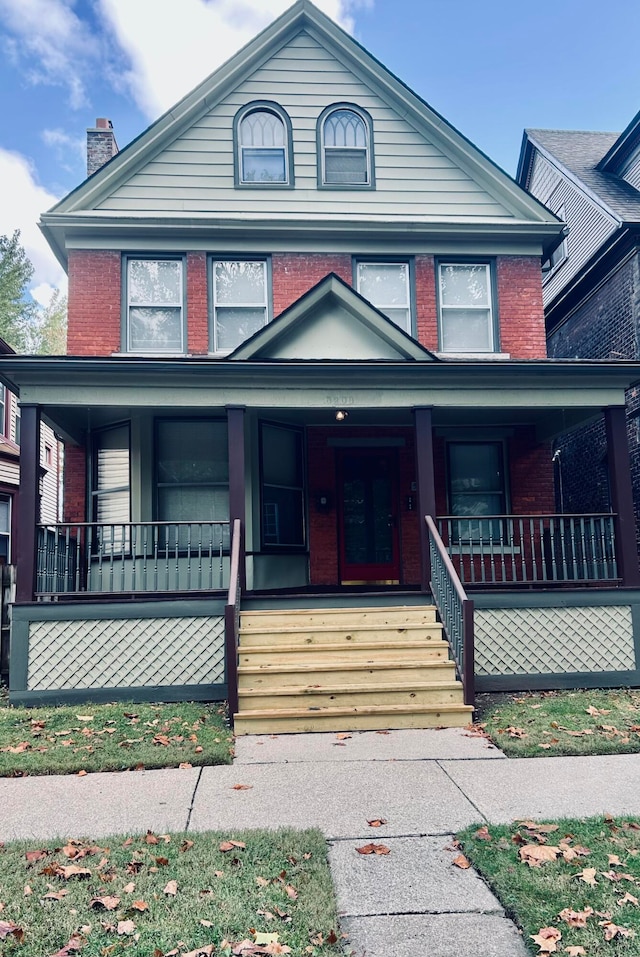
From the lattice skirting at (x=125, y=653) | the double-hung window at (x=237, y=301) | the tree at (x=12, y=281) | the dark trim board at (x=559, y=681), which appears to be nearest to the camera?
the lattice skirting at (x=125, y=653)

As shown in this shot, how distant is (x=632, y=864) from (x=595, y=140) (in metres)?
18.6

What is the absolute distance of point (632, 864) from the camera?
12.7 feet


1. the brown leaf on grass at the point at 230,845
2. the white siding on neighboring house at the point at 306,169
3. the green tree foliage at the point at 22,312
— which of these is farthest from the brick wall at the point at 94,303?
the green tree foliage at the point at 22,312

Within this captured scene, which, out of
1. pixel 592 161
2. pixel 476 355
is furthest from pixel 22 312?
pixel 476 355

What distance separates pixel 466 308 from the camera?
12305 mm

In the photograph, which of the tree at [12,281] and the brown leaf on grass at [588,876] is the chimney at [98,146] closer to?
the brown leaf on grass at [588,876]

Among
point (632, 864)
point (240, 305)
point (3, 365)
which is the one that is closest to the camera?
point (632, 864)

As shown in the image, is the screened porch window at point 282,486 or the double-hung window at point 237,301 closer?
the screened porch window at point 282,486

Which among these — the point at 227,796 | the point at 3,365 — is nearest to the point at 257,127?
the point at 3,365

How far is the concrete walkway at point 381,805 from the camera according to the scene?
3414mm

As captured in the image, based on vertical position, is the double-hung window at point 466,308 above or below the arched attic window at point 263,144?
below

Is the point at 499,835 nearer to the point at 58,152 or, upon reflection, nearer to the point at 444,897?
the point at 444,897

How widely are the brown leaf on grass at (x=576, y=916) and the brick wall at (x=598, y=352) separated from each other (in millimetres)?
10261

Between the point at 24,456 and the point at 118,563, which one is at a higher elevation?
the point at 24,456
